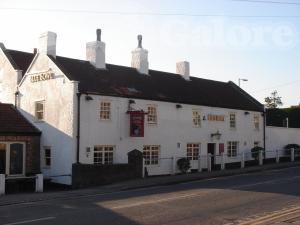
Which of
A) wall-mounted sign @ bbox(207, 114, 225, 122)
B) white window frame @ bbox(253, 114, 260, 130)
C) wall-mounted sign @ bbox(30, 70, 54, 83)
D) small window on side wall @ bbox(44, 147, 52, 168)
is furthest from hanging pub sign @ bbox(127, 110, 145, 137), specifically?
white window frame @ bbox(253, 114, 260, 130)

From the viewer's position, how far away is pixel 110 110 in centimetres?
2777

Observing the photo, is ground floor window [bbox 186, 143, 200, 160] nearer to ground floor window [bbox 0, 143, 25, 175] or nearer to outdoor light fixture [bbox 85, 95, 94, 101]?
outdoor light fixture [bbox 85, 95, 94, 101]

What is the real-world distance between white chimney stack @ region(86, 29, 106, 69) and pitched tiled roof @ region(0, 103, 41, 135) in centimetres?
579

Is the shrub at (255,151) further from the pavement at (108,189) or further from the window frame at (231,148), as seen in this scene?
the pavement at (108,189)

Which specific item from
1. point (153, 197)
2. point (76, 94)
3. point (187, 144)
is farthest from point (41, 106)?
point (153, 197)

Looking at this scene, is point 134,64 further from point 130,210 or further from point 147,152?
point 130,210

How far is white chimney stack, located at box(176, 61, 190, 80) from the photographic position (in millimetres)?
37469

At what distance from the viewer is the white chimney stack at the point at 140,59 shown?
33.3m

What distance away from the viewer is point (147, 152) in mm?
29859

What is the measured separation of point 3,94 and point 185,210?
69.7 feet

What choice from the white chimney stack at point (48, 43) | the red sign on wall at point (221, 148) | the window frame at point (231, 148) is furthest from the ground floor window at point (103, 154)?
the window frame at point (231, 148)

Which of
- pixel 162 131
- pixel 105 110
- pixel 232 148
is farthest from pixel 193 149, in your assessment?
pixel 105 110

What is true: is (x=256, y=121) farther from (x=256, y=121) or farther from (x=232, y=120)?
(x=232, y=120)

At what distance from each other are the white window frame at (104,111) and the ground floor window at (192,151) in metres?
7.41
